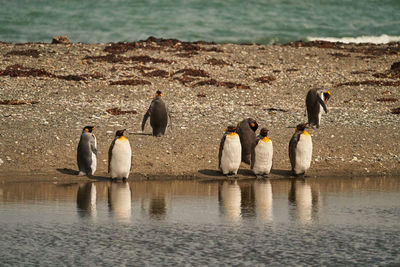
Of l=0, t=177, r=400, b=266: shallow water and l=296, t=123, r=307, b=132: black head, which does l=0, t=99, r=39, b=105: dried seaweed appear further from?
l=296, t=123, r=307, b=132: black head

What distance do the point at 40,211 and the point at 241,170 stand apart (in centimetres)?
575

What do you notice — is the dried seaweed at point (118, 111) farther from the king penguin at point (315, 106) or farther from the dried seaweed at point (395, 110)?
the dried seaweed at point (395, 110)

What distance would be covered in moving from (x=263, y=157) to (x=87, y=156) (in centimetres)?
371

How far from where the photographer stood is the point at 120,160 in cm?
1451

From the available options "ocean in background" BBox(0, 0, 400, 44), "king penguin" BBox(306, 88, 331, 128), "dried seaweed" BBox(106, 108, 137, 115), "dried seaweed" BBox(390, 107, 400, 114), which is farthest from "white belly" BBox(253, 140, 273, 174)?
"ocean in background" BBox(0, 0, 400, 44)

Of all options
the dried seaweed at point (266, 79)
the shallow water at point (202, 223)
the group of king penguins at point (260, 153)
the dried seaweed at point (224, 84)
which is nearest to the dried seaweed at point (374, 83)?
the dried seaweed at point (266, 79)

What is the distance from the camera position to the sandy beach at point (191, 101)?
15.7 m

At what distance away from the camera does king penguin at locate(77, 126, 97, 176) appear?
14.7 m

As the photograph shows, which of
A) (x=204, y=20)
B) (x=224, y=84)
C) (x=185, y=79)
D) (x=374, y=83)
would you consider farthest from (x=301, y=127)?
(x=204, y=20)

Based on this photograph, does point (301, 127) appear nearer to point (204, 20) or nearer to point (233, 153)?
point (233, 153)

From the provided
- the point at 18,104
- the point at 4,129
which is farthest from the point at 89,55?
the point at 4,129

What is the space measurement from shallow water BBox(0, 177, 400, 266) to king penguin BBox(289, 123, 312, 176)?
533 millimetres

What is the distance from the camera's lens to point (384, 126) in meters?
18.5

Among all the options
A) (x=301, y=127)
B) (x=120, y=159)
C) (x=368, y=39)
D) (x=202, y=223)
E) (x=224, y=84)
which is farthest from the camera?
(x=368, y=39)
